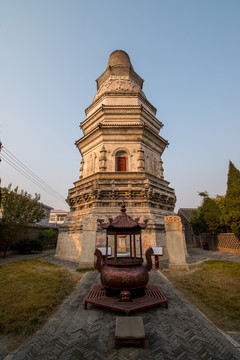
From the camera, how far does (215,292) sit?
Answer: 220 inches

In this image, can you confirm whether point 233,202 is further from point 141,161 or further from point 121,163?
point 121,163

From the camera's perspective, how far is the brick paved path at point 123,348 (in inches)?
109

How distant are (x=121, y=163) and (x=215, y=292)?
11.0 m

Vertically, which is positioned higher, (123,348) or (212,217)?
(212,217)

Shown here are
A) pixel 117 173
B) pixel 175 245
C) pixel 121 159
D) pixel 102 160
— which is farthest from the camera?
pixel 121 159

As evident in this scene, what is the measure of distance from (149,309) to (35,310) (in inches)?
114

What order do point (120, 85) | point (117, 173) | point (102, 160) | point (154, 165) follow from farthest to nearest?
1. point (120, 85)
2. point (154, 165)
3. point (102, 160)
4. point (117, 173)

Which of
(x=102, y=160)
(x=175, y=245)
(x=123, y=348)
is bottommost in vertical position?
(x=123, y=348)

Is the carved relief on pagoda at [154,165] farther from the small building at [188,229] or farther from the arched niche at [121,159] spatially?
the small building at [188,229]

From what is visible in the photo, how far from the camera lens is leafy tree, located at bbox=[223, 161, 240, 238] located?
49.2 ft

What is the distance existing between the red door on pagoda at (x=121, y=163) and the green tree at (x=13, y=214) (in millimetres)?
10135

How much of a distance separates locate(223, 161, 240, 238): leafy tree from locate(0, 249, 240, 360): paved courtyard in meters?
13.4

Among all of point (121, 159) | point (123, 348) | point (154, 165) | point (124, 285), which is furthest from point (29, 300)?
point (154, 165)

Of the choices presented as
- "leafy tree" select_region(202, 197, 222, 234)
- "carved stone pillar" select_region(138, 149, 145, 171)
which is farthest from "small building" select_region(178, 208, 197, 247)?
"carved stone pillar" select_region(138, 149, 145, 171)
